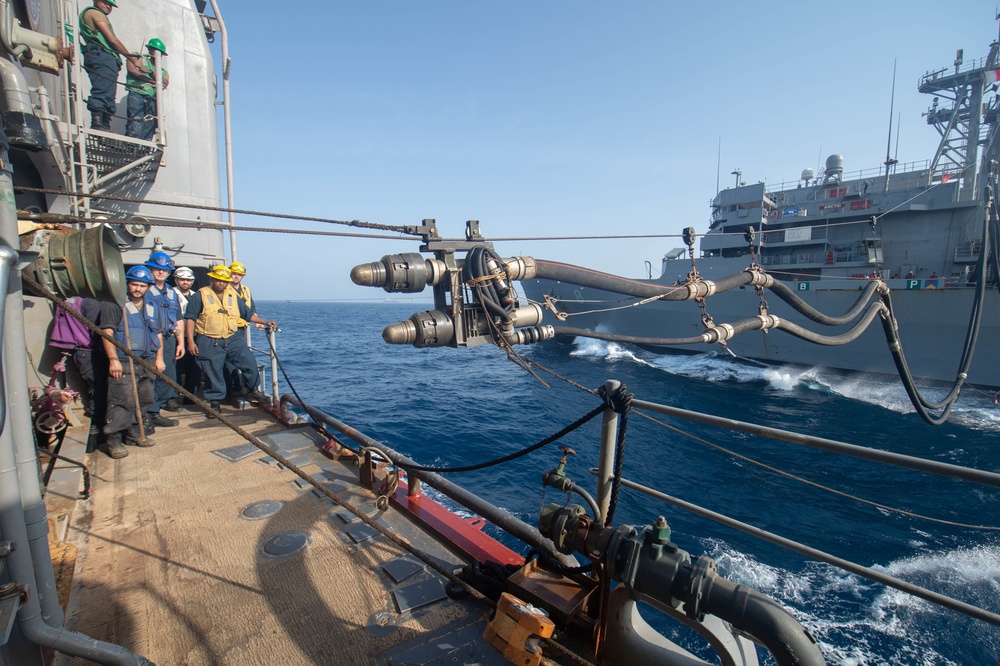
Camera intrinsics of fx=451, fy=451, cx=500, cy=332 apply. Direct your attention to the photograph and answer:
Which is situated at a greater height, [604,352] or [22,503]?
[22,503]

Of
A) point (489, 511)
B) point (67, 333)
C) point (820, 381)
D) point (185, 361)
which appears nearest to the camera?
point (489, 511)

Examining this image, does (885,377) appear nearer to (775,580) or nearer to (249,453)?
(775,580)

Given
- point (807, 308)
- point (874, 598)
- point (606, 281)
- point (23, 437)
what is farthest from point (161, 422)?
point (874, 598)

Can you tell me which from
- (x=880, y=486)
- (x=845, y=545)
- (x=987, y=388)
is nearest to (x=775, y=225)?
(x=987, y=388)

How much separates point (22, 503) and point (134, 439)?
172 inches

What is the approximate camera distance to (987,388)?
20.2 m

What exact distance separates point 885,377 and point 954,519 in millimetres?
15668

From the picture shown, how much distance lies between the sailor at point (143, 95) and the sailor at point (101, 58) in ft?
0.62

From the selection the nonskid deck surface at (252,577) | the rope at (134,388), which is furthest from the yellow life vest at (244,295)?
the nonskid deck surface at (252,577)

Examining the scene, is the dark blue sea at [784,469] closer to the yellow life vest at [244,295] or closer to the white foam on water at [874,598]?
the white foam on water at [874,598]

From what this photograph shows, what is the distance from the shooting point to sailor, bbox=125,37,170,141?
7.29m

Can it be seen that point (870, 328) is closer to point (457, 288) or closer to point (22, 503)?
point (457, 288)

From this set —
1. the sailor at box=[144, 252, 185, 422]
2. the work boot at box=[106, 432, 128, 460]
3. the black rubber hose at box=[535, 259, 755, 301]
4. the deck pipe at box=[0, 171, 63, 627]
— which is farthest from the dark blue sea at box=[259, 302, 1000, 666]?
the deck pipe at box=[0, 171, 63, 627]

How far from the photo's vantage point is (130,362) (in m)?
5.29
